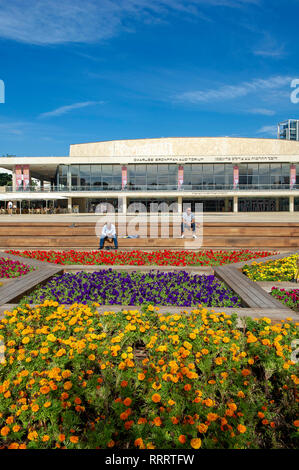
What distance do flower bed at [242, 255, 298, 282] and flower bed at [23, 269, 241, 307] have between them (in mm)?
979

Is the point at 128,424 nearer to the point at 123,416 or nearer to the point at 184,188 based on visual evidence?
the point at 123,416

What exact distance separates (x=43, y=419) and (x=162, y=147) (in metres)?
51.2

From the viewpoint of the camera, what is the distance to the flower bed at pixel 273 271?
265 inches

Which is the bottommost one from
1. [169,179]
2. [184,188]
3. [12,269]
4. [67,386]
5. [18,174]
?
[67,386]

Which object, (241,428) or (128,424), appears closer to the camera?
(241,428)

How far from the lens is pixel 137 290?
5875mm

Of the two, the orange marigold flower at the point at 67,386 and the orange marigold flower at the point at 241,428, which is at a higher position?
the orange marigold flower at the point at 67,386

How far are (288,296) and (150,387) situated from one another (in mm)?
3551

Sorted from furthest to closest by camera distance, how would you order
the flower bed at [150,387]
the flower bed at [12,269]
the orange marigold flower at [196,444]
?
the flower bed at [12,269], the flower bed at [150,387], the orange marigold flower at [196,444]

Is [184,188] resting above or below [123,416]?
above


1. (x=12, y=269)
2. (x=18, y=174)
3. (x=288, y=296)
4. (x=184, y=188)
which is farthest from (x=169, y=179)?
(x=288, y=296)

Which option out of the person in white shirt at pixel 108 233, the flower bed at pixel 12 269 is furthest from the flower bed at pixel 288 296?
the person in white shirt at pixel 108 233

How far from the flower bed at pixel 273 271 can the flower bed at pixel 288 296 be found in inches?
28.7

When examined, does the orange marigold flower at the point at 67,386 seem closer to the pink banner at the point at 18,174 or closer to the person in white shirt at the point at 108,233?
the person in white shirt at the point at 108,233
